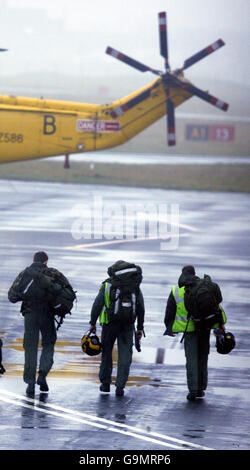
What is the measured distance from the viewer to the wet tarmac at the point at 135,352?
1116 centimetres

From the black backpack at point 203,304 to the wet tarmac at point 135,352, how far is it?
3.39 ft

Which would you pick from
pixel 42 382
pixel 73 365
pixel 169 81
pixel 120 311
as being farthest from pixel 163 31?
pixel 42 382

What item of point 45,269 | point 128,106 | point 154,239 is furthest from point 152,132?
point 45,269

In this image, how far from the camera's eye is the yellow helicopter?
1503 inches

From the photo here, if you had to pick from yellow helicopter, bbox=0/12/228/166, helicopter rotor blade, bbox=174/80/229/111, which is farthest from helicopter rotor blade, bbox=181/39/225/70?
helicopter rotor blade, bbox=174/80/229/111

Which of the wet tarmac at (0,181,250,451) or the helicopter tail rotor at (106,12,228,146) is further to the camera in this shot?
the helicopter tail rotor at (106,12,228,146)

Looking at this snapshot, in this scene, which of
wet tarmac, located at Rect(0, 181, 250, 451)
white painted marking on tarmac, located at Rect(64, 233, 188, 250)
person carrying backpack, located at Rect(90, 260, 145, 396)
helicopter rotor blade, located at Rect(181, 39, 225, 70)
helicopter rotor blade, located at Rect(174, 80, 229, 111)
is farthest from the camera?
helicopter rotor blade, located at Rect(174, 80, 229, 111)

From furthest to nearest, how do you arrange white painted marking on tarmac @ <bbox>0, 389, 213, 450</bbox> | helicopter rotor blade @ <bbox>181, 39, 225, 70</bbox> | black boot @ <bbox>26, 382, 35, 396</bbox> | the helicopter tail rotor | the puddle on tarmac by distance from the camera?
the helicopter tail rotor < helicopter rotor blade @ <bbox>181, 39, 225, 70</bbox> < the puddle on tarmac < black boot @ <bbox>26, 382, 35, 396</bbox> < white painted marking on tarmac @ <bbox>0, 389, 213, 450</bbox>

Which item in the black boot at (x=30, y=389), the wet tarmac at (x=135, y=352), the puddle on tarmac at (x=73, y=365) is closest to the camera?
the wet tarmac at (x=135, y=352)

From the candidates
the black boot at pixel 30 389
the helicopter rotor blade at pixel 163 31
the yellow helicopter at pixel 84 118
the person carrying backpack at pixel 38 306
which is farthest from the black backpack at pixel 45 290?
the helicopter rotor blade at pixel 163 31

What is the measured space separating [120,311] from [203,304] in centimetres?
116

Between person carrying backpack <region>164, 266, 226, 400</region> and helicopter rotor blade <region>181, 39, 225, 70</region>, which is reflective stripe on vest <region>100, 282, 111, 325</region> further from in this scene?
helicopter rotor blade <region>181, 39, 225, 70</region>

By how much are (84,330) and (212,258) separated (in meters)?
10.6

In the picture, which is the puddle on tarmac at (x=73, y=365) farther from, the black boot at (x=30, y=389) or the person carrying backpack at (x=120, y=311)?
the black boot at (x=30, y=389)
